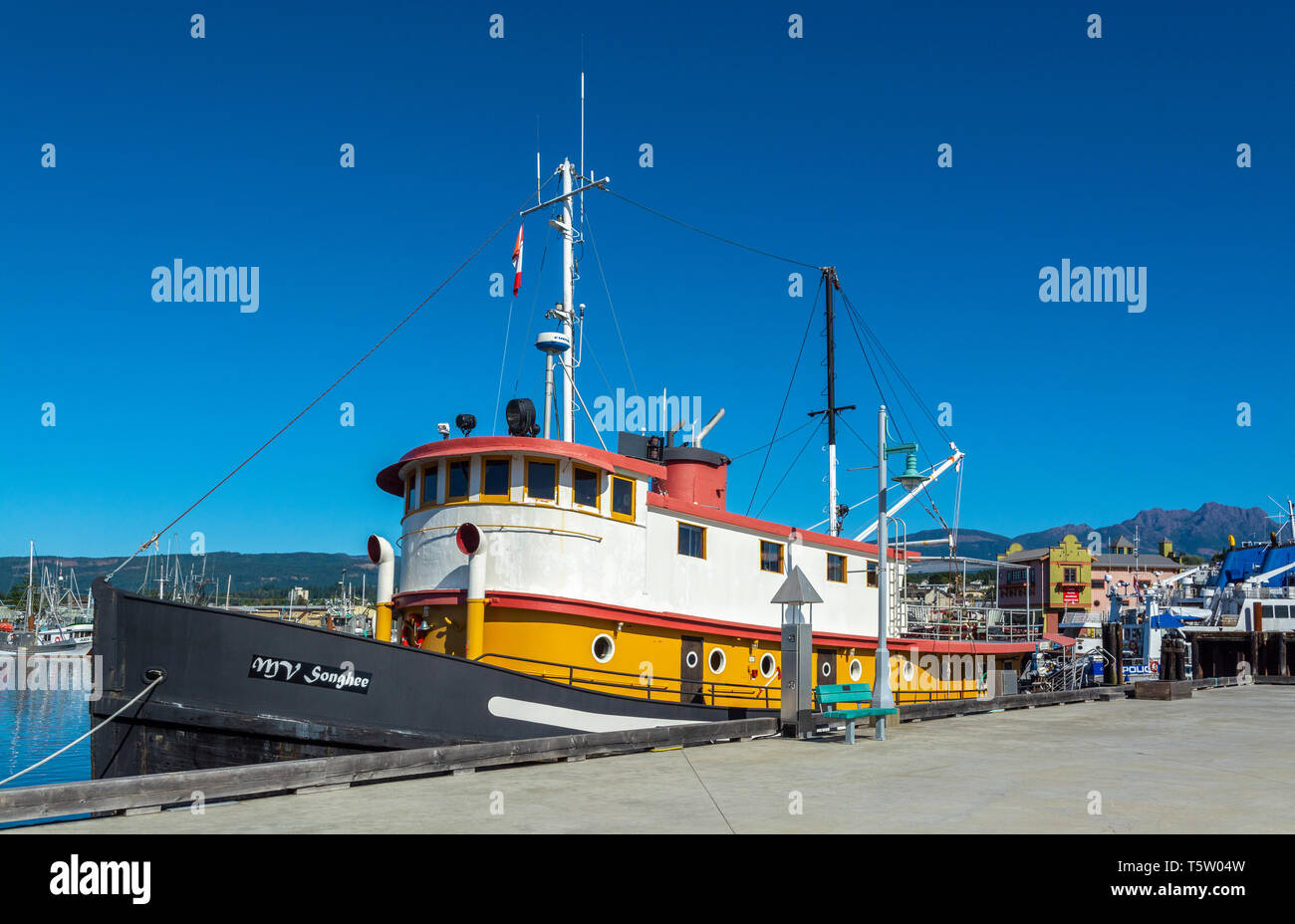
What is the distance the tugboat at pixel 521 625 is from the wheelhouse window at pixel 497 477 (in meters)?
0.03

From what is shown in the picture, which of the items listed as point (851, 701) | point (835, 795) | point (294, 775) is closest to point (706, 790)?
point (835, 795)

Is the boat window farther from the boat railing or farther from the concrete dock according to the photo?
the concrete dock

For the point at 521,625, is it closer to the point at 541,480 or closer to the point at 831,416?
the point at 541,480

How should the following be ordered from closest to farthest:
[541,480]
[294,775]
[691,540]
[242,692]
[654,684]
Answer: [294,775] < [242,692] < [541,480] < [654,684] < [691,540]

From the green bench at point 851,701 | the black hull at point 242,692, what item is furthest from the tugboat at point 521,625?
the green bench at point 851,701

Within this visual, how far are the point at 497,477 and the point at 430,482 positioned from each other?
4.26ft

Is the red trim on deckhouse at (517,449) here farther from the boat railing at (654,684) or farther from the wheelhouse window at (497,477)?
the boat railing at (654,684)

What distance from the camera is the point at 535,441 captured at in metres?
14.6

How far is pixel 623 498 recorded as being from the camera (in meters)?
15.8

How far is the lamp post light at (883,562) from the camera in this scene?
1506cm

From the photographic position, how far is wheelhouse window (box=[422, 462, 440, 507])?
1520 centimetres

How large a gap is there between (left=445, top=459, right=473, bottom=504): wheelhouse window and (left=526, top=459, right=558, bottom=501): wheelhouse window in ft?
3.05
